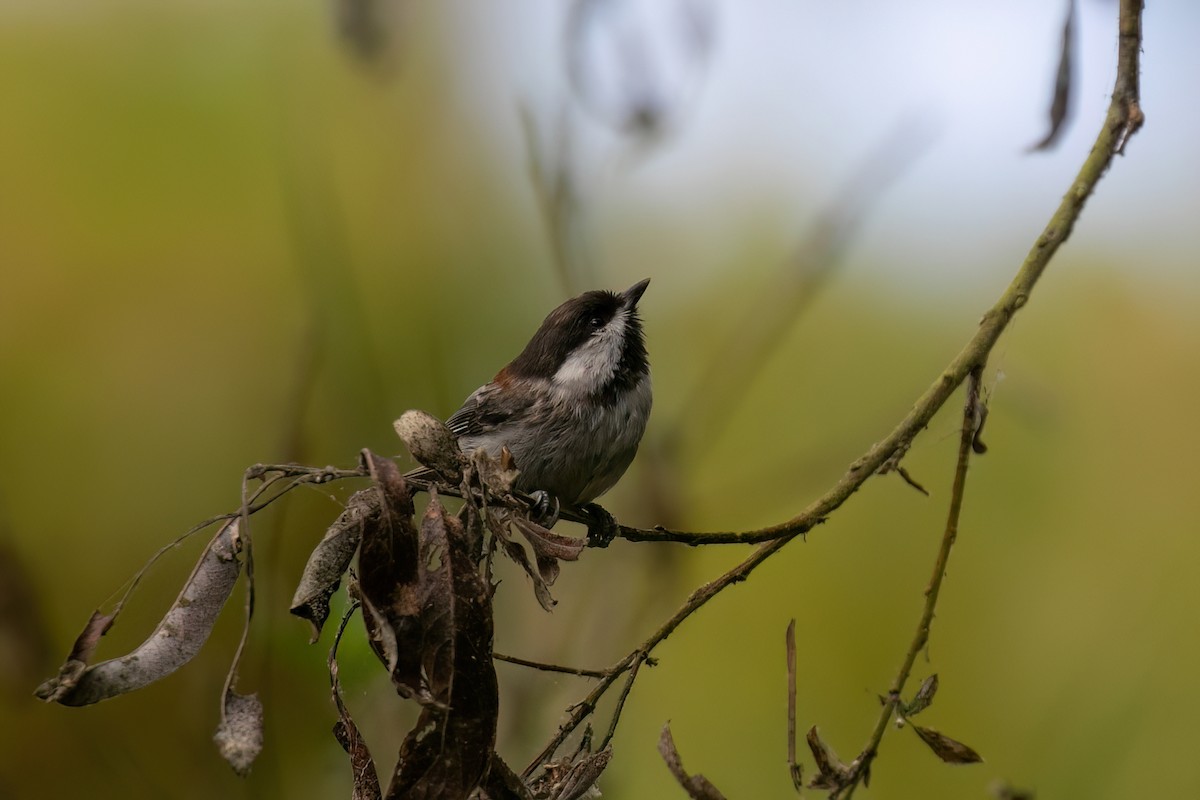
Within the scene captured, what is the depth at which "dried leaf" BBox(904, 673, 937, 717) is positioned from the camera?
4.48ft

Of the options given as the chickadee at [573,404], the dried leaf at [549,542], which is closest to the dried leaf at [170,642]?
the dried leaf at [549,542]

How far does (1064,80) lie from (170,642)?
1.76m

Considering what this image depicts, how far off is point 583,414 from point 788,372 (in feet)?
5.10

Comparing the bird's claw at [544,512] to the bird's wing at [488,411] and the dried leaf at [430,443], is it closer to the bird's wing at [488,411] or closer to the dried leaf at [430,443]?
the bird's wing at [488,411]

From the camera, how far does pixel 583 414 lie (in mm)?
2377

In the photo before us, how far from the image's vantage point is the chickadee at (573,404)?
7.77ft

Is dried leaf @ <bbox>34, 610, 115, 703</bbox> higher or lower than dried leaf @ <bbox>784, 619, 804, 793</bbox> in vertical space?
higher

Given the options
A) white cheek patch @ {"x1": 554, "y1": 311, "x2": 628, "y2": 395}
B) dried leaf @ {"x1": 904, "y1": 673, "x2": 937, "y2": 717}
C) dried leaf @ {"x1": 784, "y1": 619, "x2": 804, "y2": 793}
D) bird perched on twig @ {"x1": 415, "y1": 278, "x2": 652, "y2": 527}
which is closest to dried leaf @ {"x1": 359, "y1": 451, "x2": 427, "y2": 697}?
dried leaf @ {"x1": 784, "y1": 619, "x2": 804, "y2": 793}

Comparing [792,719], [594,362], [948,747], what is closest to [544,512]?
[594,362]

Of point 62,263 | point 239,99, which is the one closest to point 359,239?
point 239,99

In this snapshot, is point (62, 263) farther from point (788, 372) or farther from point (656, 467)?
point (788, 372)

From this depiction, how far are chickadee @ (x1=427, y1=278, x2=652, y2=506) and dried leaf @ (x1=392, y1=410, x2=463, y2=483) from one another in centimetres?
95

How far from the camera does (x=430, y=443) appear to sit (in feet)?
4.31

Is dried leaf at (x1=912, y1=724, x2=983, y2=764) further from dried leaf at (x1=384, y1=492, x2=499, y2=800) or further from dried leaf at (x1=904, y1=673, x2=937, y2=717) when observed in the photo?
dried leaf at (x1=384, y1=492, x2=499, y2=800)
